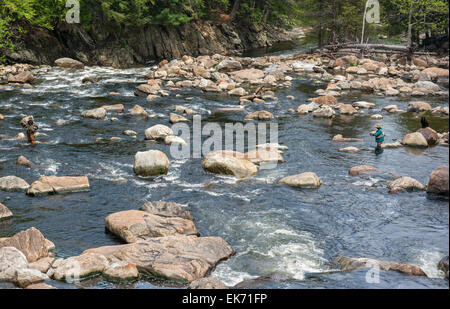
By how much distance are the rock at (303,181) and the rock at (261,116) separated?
8.10 meters

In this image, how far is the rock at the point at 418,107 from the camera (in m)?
23.9

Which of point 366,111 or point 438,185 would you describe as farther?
A: point 366,111

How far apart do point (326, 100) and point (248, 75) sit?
862cm

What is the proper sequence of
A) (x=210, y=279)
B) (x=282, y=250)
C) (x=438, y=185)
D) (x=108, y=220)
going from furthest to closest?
(x=438, y=185) < (x=108, y=220) < (x=282, y=250) < (x=210, y=279)

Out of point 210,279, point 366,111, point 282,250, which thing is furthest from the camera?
point 366,111

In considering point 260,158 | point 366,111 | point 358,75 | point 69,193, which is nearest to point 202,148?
point 260,158

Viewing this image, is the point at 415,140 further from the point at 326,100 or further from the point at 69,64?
the point at 69,64

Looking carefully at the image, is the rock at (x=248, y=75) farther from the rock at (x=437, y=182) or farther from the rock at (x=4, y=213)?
A: the rock at (x=4, y=213)

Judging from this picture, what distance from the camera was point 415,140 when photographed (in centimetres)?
1850

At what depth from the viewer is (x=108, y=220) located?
11414mm

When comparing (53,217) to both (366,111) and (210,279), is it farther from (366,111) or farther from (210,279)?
(366,111)

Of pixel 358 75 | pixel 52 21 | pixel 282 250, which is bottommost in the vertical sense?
pixel 282 250

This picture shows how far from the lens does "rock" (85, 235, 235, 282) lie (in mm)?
9273
